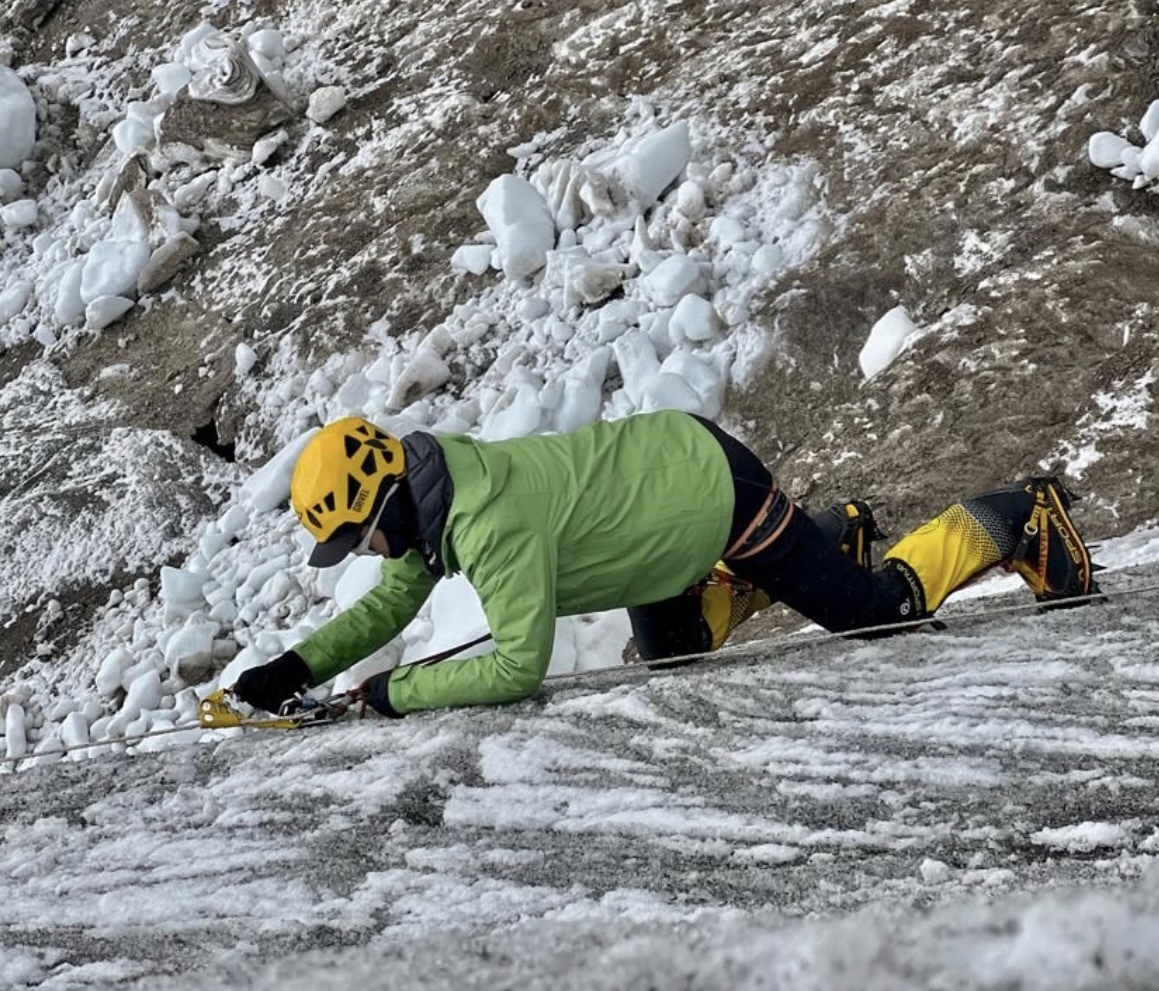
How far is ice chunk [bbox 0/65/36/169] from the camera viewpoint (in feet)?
33.0

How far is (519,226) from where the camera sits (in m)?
7.20

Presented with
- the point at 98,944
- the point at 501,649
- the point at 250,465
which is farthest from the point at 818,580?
the point at 250,465

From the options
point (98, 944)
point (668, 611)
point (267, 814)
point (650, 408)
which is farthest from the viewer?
point (650, 408)

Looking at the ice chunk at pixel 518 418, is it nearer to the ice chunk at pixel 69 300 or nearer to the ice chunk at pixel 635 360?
the ice chunk at pixel 635 360

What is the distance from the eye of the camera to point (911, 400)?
550 cm

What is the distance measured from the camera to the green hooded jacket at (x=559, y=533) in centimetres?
302

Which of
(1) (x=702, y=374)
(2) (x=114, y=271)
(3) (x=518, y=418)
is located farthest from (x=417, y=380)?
(2) (x=114, y=271)

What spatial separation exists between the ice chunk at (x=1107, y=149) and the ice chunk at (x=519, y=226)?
3.17 m

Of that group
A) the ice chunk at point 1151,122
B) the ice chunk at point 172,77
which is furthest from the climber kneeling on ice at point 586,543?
the ice chunk at point 172,77

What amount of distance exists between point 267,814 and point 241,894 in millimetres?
450

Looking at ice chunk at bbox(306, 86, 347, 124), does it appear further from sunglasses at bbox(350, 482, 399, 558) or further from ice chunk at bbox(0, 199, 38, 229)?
sunglasses at bbox(350, 482, 399, 558)

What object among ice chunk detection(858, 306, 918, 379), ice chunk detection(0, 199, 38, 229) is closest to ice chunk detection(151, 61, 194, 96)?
ice chunk detection(0, 199, 38, 229)

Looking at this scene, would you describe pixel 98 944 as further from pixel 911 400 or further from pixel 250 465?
pixel 250 465

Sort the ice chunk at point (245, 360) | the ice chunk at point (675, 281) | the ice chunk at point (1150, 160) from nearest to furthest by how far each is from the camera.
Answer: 1. the ice chunk at point (1150, 160)
2. the ice chunk at point (675, 281)
3. the ice chunk at point (245, 360)
